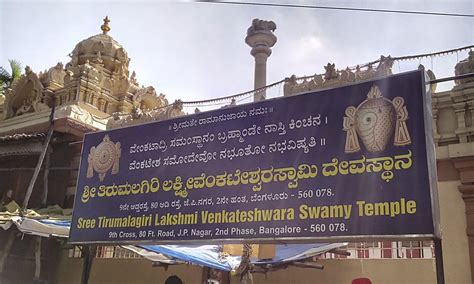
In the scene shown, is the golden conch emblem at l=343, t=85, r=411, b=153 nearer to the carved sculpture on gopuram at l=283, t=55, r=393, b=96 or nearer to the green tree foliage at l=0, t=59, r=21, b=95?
the carved sculpture on gopuram at l=283, t=55, r=393, b=96

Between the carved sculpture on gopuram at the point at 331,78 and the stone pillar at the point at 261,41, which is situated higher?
the stone pillar at the point at 261,41

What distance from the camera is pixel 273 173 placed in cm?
567

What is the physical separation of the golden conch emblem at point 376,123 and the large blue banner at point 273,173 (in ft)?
0.04

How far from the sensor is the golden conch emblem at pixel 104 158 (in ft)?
23.4

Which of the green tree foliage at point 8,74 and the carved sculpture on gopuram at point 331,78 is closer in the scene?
the carved sculpture on gopuram at point 331,78

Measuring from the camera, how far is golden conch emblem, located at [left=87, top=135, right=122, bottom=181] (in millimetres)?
7133

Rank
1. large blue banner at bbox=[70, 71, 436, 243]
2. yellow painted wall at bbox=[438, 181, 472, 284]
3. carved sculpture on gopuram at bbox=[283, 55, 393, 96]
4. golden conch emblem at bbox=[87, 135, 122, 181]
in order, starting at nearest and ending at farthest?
large blue banner at bbox=[70, 71, 436, 243] → yellow painted wall at bbox=[438, 181, 472, 284] → golden conch emblem at bbox=[87, 135, 122, 181] → carved sculpture on gopuram at bbox=[283, 55, 393, 96]

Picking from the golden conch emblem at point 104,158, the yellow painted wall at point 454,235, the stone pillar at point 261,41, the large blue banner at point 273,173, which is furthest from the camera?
the stone pillar at point 261,41

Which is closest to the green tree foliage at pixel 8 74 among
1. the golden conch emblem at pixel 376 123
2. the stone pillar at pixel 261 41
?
the stone pillar at pixel 261 41

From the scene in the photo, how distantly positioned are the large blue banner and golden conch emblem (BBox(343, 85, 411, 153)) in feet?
0.04

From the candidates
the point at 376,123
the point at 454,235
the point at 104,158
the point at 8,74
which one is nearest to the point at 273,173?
the point at 376,123

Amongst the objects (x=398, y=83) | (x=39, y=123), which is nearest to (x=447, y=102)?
(x=398, y=83)

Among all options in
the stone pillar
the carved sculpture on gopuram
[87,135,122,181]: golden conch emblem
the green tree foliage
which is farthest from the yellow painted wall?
the green tree foliage

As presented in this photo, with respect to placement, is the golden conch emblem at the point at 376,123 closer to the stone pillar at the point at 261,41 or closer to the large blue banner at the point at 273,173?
the large blue banner at the point at 273,173
